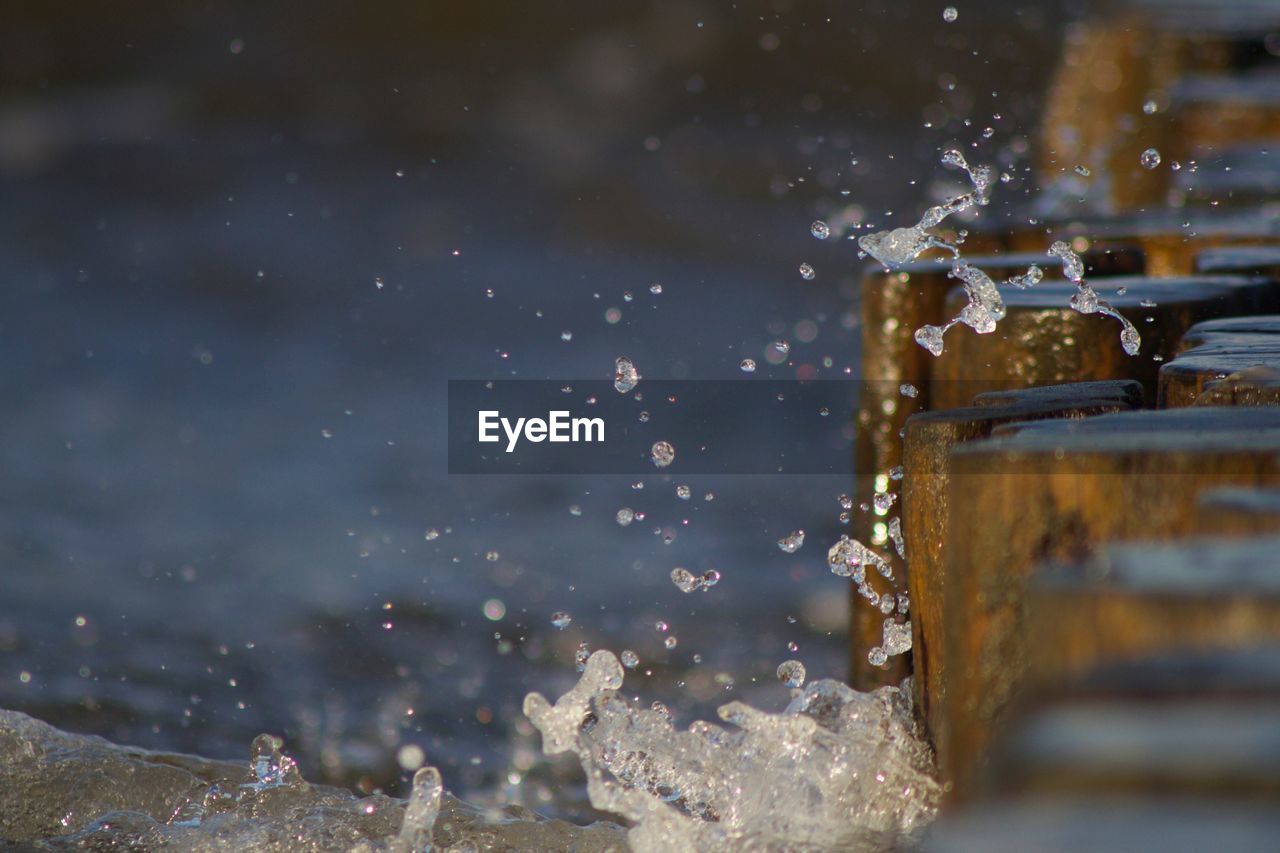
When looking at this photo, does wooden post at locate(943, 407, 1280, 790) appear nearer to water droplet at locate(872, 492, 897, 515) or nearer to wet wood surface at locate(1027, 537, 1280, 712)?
wet wood surface at locate(1027, 537, 1280, 712)

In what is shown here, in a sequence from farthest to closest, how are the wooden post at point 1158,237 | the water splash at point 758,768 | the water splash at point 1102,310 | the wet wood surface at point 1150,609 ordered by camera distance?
the wooden post at point 1158,237, the water splash at point 1102,310, the water splash at point 758,768, the wet wood surface at point 1150,609

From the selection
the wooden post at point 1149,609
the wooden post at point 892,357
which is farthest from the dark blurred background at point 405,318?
the wooden post at point 1149,609

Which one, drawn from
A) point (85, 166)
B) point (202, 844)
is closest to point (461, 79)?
point (85, 166)

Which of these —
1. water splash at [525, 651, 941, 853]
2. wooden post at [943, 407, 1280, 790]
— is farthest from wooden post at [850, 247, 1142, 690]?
wooden post at [943, 407, 1280, 790]

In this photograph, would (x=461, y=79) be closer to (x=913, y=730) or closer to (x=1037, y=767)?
(x=913, y=730)

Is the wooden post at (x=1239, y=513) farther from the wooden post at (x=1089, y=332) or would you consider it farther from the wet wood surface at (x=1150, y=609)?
the wooden post at (x=1089, y=332)

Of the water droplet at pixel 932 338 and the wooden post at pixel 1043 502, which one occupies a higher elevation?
the water droplet at pixel 932 338

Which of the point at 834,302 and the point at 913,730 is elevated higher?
the point at 834,302
